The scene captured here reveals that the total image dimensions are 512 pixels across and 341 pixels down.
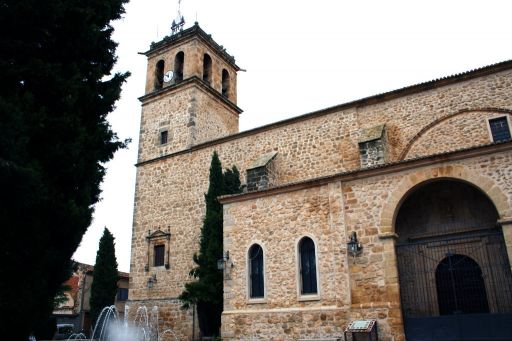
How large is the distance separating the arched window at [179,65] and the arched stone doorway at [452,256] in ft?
44.2

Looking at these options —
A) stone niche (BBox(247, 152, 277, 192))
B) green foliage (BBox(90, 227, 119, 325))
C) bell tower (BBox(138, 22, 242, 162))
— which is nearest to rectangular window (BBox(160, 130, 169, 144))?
bell tower (BBox(138, 22, 242, 162))

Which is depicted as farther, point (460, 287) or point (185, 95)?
point (185, 95)

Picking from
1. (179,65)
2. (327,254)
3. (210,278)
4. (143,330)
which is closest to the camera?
(327,254)

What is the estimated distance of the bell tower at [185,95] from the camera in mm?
19516

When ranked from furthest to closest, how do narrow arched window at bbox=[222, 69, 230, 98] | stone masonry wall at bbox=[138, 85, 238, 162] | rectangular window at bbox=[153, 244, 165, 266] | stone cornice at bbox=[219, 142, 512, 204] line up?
1. narrow arched window at bbox=[222, 69, 230, 98]
2. stone masonry wall at bbox=[138, 85, 238, 162]
3. rectangular window at bbox=[153, 244, 165, 266]
4. stone cornice at bbox=[219, 142, 512, 204]

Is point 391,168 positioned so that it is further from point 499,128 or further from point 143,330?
point 143,330

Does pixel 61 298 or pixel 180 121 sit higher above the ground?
pixel 180 121

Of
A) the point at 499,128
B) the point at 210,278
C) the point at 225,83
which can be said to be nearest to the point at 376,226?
the point at 210,278

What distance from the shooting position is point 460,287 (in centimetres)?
1037

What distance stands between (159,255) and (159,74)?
361 inches

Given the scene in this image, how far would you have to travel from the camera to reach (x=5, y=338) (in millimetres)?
6660

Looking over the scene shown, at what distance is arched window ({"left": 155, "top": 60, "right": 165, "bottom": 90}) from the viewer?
2155 cm

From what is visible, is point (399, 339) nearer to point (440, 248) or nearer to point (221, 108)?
point (440, 248)

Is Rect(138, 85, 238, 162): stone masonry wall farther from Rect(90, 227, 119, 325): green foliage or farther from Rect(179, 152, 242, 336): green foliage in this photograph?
Rect(90, 227, 119, 325): green foliage
